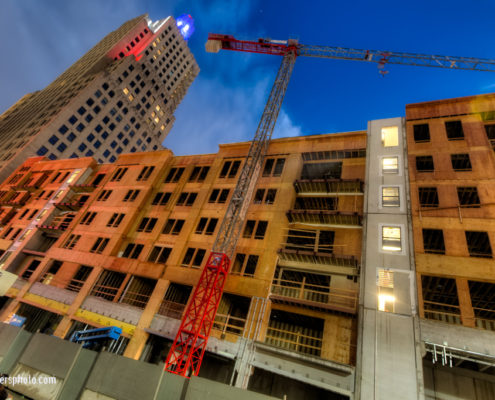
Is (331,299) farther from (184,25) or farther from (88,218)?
(184,25)

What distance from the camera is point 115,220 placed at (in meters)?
32.4

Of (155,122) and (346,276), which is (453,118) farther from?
(155,122)

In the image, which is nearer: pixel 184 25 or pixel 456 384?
pixel 456 384

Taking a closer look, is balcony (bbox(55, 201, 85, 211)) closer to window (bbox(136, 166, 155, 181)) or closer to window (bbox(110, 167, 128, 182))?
window (bbox(110, 167, 128, 182))

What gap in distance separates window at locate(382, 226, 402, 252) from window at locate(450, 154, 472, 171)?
7246 millimetres

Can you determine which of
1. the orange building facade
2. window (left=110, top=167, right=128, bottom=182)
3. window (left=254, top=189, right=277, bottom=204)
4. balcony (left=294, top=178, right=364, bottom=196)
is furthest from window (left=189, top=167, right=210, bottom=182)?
balcony (left=294, top=178, right=364, bottom=196)

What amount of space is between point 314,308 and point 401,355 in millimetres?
5687

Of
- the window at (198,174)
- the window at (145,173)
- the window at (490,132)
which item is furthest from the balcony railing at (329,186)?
the window at (145,173)

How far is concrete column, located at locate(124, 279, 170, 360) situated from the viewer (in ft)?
69.7

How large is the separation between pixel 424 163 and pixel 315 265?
43.1 ft

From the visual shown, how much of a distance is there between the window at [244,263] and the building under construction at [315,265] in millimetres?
147

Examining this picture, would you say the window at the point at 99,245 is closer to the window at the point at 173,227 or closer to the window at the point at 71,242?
the window at the point at 71,242

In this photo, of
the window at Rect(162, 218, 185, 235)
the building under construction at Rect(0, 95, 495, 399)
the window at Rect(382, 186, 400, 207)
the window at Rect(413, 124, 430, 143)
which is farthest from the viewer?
the window at Rect(162, 218, 185, 235)

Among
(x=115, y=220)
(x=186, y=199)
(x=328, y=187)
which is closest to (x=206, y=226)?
(x=186, y=199)
